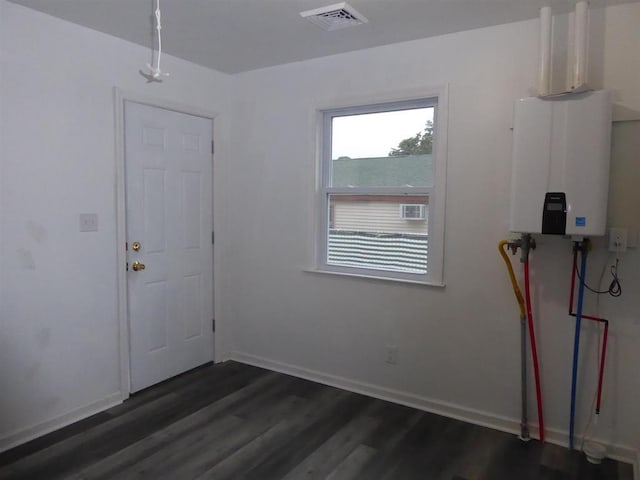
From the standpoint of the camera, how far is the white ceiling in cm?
238

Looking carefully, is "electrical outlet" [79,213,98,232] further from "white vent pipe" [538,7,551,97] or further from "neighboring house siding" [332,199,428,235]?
"white vent pipe" [538,7,551,97]

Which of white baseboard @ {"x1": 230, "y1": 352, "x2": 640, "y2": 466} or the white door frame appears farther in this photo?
the white door frame

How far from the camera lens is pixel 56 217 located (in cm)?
265

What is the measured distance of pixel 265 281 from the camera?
3670mm

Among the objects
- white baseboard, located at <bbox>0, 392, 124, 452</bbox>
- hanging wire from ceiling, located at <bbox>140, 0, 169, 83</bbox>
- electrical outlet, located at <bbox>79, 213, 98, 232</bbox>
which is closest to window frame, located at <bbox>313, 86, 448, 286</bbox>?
hanging wire from ceiling, located at <bbox>140, 0, 169, 83</bbox>

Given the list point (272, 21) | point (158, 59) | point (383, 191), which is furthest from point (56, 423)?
point (272, 21)

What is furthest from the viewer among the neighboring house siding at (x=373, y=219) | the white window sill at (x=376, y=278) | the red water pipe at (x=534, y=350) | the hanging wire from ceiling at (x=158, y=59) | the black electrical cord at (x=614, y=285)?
the neighboring house siding at (x=373, y=219)

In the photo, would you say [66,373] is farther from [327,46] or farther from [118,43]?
[327,46]

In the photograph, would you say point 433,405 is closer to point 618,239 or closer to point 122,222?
point 618,239

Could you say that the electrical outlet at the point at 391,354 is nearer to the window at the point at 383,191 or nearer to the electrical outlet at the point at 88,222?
the window at the point at 383,191

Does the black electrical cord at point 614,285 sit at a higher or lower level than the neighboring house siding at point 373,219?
lower

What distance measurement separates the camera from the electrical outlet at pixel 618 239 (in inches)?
92.4

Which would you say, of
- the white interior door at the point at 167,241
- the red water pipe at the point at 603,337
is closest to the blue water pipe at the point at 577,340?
the red water pipe at the point at 603,337

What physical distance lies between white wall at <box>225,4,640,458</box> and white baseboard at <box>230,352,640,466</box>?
12mm
